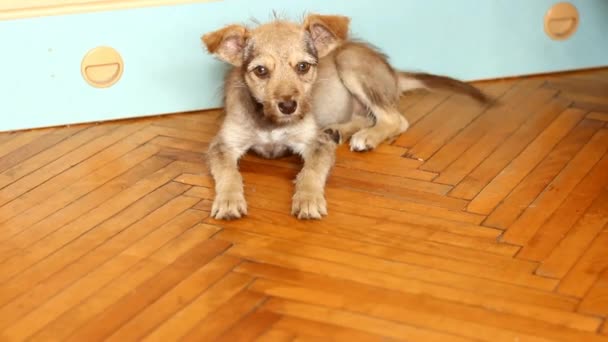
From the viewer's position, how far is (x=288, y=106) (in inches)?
145

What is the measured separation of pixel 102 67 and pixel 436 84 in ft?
5.54

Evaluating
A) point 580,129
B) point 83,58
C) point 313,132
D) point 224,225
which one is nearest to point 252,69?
point 313,132

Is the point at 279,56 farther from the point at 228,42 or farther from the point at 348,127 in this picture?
the point at 348,127

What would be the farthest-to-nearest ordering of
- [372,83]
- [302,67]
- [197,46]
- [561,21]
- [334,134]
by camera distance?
[561,21] → [197,46] → [372,83] → [334,134] → [302,67]

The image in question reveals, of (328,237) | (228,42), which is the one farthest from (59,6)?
(328,237)

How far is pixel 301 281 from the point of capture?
304 centimetres

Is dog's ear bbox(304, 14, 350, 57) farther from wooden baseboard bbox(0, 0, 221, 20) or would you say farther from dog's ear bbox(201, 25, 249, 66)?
wooden baseboard bbox(0, 0, 221, 20)

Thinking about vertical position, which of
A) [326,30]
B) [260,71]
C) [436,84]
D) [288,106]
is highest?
[326,30]

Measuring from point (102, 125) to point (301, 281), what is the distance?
189 cm

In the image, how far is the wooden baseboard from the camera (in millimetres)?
4223

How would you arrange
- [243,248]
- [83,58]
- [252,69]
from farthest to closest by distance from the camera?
1. [83,58]
2. [252,69]
3. [243,248]

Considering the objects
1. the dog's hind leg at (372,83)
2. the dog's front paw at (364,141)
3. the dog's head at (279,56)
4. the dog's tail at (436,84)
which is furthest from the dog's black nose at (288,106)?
the dog's tail at (436,84)

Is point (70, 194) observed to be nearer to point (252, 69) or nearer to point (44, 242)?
point (44, 242)

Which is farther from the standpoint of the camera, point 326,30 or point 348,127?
point 348,127
